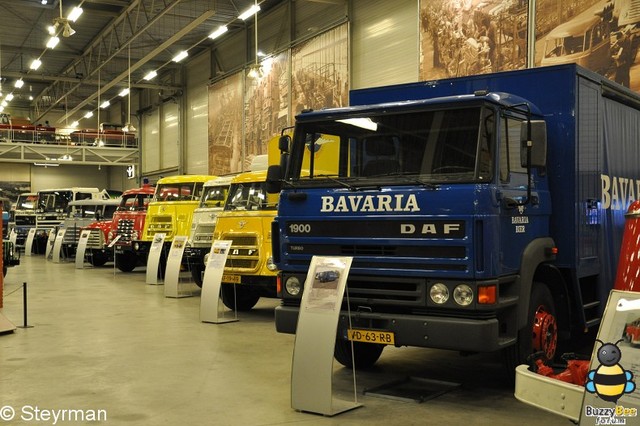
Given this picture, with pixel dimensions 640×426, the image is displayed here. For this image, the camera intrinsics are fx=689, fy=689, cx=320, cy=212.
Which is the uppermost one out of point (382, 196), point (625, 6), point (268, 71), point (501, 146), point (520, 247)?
point (268, 71)

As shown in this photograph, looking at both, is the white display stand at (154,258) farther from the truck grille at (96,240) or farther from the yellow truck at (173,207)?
the truck grille at (96,240)

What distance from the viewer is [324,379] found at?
215 inches

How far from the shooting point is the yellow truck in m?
16.2

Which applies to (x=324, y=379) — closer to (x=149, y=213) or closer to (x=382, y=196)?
(x=382, y=196)

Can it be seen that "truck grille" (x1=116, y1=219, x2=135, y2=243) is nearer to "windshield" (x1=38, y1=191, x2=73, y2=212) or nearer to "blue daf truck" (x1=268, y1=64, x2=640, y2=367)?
"windshield" (x1=38, y1=191, x2=73, y2=212)

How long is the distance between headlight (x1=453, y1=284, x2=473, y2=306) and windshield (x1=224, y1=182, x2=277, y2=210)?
6011 millimetres

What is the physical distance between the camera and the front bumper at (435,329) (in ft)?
17.4

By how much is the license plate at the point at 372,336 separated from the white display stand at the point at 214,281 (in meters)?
4.52

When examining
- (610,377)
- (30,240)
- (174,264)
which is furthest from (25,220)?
(610,377)

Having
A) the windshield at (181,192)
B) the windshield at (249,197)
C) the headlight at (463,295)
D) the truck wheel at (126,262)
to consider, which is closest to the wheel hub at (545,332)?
the headlight at (463,295)

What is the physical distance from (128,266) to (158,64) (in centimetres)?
1571

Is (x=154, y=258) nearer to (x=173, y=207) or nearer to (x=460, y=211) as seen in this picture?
(x=173, y=207)

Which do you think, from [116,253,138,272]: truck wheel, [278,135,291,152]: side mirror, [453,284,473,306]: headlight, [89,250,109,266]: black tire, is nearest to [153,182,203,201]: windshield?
[116,253,138,272]: truck wheel

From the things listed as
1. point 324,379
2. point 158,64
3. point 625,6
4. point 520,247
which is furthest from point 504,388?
point 158,64
